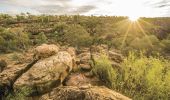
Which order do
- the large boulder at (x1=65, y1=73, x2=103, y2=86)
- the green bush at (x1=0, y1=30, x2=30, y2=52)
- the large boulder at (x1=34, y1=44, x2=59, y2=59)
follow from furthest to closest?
the green bush at (x1=0, y1=30, x2=30, y2=52) → the large boulder at (x1=34, y1=44, x2=59, y2=59) → the large boulder at (x1=65, y1=73, x2=103, y2=86)

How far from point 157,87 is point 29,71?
176 inches

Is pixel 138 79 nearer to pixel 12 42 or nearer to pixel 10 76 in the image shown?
pixel 10 76

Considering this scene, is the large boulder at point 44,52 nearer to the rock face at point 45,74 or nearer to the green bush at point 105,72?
the rock face at point 45,74

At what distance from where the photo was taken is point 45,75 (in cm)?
1069

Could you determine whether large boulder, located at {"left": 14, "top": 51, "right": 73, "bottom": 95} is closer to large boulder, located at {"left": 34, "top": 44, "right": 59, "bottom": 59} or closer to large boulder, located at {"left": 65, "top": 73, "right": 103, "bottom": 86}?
large boulder, located at {"left": 65, "top": 73, "right": 103, "bottom": 86}

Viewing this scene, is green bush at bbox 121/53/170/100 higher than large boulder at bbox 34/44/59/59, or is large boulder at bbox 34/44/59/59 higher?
large boulder at bbox 34/44/59/59

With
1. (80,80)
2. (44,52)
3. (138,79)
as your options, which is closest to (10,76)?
(44,52)

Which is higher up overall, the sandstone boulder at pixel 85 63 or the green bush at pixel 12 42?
the sandstone boulder at pixel 85 63

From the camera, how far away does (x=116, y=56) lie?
14.1 meters

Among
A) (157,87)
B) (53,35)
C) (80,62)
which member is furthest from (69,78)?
(53,35)

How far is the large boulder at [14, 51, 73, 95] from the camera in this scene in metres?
10.3

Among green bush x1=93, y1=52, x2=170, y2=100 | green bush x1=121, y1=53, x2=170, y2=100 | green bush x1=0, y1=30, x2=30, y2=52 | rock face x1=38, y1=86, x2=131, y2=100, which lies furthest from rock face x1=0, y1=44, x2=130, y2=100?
green bush x1=0, y1=30, x2=30, y2=52

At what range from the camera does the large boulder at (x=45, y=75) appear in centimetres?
1028

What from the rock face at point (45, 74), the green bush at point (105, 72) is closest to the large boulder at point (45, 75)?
the rock face at point (45, 74)
